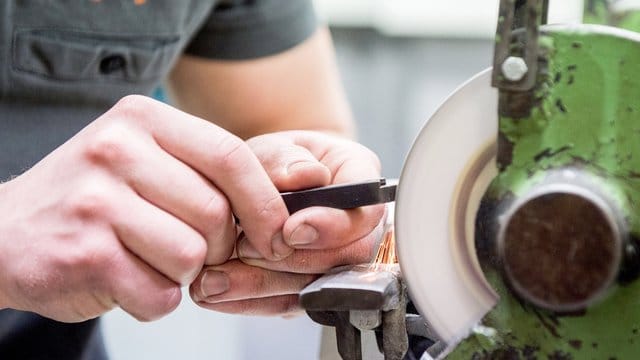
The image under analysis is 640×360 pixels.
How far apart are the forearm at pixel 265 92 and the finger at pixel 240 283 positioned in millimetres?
532

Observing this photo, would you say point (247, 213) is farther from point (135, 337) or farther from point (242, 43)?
point (135, 337)

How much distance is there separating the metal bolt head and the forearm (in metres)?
0.69

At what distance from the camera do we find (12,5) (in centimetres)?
91

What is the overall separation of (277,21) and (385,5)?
1875 millimetres

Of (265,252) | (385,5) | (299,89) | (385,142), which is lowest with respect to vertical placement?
(385,142)

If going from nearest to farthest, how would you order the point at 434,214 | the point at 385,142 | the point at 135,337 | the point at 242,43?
the point at 434,214, the point at 242,43, the point at 135,337, the point at 385,142

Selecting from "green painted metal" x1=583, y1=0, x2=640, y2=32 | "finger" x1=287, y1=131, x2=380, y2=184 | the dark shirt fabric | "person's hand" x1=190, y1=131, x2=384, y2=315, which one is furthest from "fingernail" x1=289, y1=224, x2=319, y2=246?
the dark shirt fabric

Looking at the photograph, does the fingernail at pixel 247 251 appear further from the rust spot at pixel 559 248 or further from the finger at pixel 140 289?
the rust spot at pixel 559 248

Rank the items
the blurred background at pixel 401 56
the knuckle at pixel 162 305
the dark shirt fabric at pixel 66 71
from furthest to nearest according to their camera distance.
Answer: the blurred background at pixel 401 56
the dark shirt fabric at pixel 66 71
the knuckle at pixel 162 305

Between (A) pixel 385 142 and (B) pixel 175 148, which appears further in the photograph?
(A) pixel 385 142

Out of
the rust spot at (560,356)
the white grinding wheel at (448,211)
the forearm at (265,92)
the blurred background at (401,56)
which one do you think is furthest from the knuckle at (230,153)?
the blurred background at (401,56)

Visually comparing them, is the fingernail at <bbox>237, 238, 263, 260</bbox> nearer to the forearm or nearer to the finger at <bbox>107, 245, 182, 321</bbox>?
the finger at <bbox>107, 245, 182, 321</bbox>

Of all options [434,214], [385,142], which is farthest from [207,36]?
[385,142]

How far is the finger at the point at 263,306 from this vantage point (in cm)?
66
